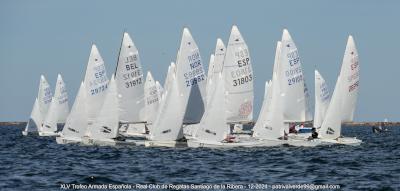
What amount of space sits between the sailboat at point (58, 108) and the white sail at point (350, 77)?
36715mm

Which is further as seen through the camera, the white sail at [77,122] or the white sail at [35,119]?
the white sail at [35,119]

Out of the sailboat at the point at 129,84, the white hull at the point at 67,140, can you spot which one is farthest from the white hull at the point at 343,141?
the white hull at the point at 67,140

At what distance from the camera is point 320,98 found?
7169cm

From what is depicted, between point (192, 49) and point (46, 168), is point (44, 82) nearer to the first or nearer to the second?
point (192, 49)

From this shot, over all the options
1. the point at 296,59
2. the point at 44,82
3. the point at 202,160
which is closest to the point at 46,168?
the point at 202,160

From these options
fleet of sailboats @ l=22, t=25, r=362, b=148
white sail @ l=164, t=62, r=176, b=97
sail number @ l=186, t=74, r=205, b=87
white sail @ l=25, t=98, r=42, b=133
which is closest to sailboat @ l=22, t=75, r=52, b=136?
white sail @ l=25, t=98, r=42, b=133

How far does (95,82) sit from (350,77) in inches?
686

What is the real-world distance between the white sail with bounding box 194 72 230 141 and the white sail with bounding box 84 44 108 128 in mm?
13515

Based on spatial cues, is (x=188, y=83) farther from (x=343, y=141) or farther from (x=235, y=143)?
(x=343, y=141)

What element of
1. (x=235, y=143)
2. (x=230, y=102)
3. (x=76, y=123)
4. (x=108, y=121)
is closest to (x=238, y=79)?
(x=230, y=102)

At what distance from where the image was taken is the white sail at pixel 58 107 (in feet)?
278

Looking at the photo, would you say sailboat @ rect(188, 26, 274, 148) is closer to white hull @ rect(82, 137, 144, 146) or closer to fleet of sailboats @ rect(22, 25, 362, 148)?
fleet of sailboats @ rect(22, 25, 362, 148)

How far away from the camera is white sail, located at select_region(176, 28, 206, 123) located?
53.1 meters

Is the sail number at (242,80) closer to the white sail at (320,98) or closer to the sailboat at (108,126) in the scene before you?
the sailboat at (108,126)
